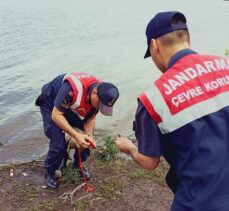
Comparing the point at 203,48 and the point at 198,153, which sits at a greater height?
the point at 198,153

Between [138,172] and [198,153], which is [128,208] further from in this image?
[198,153]

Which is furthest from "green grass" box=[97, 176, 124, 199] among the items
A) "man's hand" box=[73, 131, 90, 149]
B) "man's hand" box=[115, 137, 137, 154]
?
"man's hand" box=[115, 137, 137, 154]

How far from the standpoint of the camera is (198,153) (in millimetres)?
2193

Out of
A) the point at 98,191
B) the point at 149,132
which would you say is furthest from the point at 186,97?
the point at 98,191

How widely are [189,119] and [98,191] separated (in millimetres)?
3175

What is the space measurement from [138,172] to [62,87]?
1.83 metres

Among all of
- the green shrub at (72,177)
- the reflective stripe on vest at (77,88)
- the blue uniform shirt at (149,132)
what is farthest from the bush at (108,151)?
the blue uniform shirt at (149,132)

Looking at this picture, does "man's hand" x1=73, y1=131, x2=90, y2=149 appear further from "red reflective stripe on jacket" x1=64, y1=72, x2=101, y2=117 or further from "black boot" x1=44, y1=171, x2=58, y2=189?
"black boot" x1=44, y1=171, x2=58, y2=189

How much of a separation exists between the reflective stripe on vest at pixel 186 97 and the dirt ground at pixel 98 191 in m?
2.83

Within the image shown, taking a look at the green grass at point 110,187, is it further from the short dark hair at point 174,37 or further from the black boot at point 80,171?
the short dark hair at point 174,37

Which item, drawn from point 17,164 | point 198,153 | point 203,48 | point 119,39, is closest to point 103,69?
point 203,48

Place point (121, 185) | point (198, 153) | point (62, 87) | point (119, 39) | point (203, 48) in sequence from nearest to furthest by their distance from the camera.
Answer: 1. point (198, 153)
2. point (62, 87)
3. point (121, 185)
4. point (203, 48)
5. point (119, 39)

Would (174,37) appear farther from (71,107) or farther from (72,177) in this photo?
(72,177)

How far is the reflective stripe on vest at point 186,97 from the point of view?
2168mm
